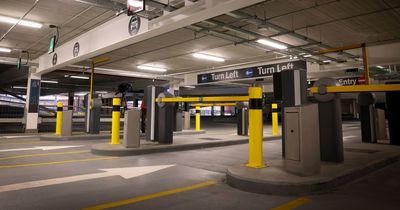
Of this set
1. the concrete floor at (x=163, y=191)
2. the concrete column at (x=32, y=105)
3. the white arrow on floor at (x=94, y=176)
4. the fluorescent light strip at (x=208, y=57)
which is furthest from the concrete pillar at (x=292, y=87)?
the concrete column at (x=32, y=105)

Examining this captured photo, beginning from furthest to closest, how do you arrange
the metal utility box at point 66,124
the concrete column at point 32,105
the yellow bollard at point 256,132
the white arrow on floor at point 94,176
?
the concrete column at point 32,105, the metal utility box at point 66,124, the yellow bollard at point 256,132, the white arrow on floor at point 94,176

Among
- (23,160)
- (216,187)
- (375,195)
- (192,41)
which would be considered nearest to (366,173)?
(375,195)

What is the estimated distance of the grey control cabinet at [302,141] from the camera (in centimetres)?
339

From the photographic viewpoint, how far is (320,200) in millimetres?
2918

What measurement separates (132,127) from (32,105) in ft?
32.3

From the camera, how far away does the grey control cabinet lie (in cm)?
339

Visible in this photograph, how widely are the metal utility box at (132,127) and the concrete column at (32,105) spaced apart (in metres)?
9.36

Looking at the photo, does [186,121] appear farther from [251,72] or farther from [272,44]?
[272,44]

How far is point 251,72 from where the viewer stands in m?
12.4

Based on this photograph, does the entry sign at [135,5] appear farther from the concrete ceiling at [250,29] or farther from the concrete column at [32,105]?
the concrete column at [32,105]

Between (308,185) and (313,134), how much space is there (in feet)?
2.28

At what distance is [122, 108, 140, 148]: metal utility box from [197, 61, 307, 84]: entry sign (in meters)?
6.73

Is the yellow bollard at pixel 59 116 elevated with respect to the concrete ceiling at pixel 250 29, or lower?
lower

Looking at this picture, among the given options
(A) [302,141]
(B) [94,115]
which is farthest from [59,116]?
(A) [302,141]
